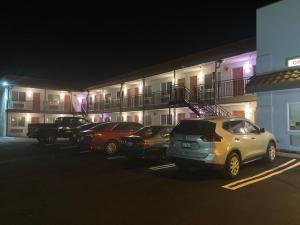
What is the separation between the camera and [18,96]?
1431 inches

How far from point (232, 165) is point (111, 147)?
769cm

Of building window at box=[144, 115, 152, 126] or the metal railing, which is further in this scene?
building window at box=[144, 115, 152, 126]

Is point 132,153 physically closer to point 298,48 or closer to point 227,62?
point 298,48

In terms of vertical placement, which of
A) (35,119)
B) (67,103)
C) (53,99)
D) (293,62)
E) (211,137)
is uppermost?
(53,99)

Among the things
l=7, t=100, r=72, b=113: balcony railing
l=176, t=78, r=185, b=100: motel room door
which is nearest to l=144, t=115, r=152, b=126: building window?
l=176, t=78, r=185, b=100: motel room door

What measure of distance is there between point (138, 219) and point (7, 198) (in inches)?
140

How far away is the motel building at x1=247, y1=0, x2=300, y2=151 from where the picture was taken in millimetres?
14688

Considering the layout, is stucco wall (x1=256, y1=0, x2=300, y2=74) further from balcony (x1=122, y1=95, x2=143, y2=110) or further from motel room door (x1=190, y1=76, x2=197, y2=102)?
balcony (x1=122, y1=95, x2=143, y2=110)

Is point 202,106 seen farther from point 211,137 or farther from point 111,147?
point 211,137

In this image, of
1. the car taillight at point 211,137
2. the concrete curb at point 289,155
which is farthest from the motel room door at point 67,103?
the car taillight at point 211,137

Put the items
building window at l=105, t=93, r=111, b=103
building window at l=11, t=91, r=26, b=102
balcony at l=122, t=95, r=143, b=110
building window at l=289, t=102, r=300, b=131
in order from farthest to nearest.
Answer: building window at l=105, t=93, r=111, b=103
building window at l=11, t=91, r=26, b=102
balcony at l=122, t=95, r=143, b=110
building window at l=289, t=102, r=300, b=131

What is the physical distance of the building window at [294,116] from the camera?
48.1ft

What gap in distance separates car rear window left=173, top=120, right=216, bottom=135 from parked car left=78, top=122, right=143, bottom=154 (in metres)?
6.16

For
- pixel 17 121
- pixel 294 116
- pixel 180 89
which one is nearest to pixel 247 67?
pixel 180 89
